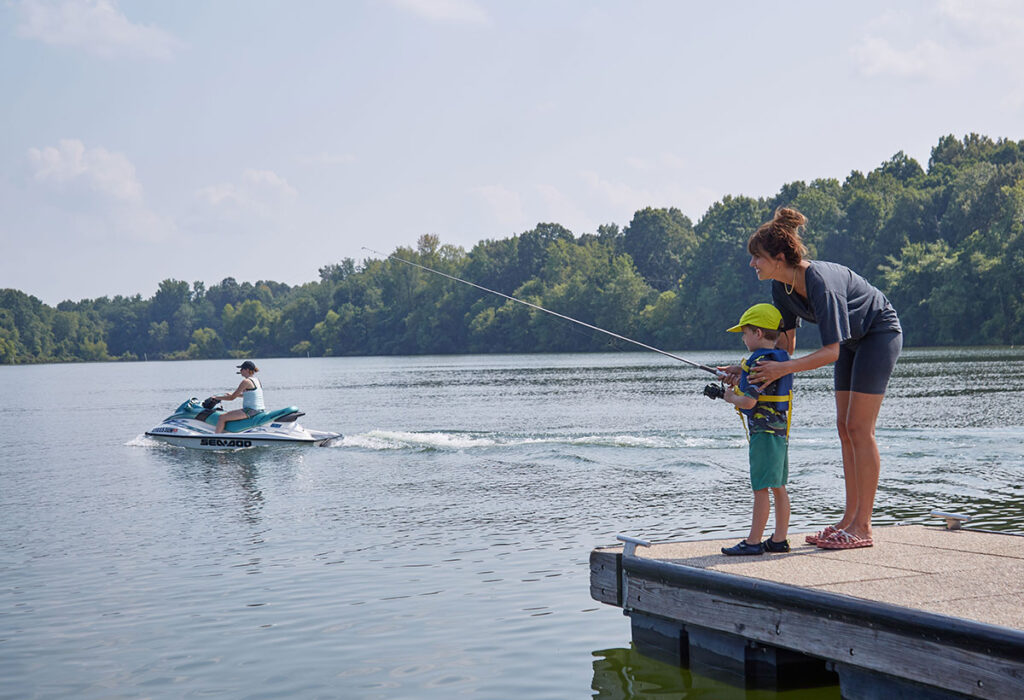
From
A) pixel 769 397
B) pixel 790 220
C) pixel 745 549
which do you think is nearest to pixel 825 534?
pixel 745 549

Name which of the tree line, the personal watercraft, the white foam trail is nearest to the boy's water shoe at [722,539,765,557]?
the white foam trail

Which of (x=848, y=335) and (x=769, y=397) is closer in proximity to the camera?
(x=848, y=335)

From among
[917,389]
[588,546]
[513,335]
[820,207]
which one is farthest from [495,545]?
[513,335]

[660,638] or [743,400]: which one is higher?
[743,400]

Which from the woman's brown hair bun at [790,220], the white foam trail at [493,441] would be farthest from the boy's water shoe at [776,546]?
the white foam trail at [493,441]

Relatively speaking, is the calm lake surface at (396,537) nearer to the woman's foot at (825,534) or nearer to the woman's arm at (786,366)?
the woman's foot at (825,534)

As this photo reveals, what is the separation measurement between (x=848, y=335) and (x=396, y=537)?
6781 mm

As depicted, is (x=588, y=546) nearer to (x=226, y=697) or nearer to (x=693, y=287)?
(x=226, y=697)

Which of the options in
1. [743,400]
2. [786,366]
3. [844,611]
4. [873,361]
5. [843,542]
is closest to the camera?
[844,611]

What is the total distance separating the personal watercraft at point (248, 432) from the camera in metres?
Answer: 22.5

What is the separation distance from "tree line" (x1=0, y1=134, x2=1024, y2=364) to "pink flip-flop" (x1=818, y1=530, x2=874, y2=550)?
6616 cm

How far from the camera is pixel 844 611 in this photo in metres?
5.31

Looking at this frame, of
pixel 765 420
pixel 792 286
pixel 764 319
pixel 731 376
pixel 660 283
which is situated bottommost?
pixel 765 420

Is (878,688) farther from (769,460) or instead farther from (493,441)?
(493,441)
